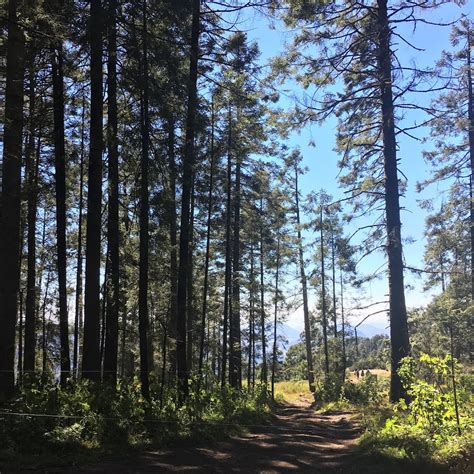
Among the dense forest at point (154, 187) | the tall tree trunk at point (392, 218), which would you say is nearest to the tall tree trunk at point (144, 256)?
the dense forest at point (154, 187)

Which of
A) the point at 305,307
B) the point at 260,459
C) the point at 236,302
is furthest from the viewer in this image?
the point at 305,307

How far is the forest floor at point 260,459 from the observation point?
22.2 feet

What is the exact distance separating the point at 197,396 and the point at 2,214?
22.1ft

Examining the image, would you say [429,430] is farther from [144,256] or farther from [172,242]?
[172,242]

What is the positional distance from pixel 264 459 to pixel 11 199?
23.2 ft

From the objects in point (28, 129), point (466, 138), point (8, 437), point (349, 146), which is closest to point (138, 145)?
point (28, 129)

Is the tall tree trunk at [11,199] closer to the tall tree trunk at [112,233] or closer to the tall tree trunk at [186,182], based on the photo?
the tall tree trunk at [112,233]

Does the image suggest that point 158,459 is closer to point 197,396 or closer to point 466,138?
point 197,396

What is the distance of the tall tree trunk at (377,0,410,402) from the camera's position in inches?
542

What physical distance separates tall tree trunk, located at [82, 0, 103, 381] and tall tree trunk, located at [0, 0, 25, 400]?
158 centimetres

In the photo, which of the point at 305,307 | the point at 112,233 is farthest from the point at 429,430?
the point at 305,307

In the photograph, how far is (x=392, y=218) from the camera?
14625 mm

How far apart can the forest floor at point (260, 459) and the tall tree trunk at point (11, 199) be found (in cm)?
319

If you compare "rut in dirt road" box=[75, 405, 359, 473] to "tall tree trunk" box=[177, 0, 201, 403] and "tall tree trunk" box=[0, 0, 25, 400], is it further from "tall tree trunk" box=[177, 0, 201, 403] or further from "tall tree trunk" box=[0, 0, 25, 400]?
"tall tree trunk" box=[0, 0, 25, 400]
